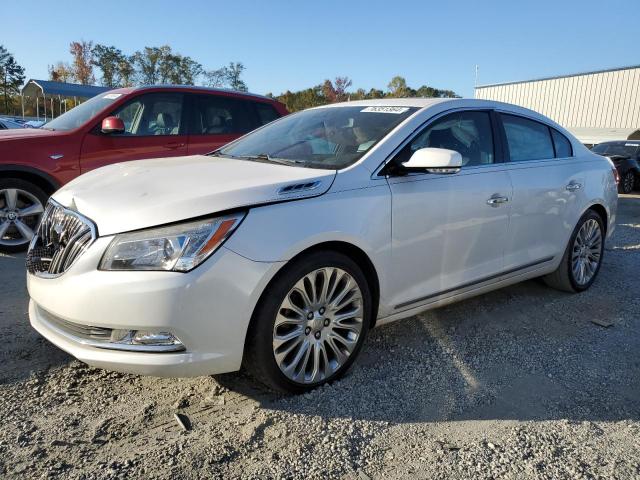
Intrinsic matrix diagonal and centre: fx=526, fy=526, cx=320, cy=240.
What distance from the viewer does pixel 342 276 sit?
2.87 meters

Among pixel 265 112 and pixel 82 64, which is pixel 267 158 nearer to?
pixel 265 112

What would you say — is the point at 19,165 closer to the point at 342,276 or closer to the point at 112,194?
the point at 112,194

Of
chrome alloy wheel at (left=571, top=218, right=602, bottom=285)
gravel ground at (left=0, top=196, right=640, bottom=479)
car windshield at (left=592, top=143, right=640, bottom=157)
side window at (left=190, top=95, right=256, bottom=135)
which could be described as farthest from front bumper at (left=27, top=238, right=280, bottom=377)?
car windshield at (left=592, top=143, right=640, bottom=157)

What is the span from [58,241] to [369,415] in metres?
1.84

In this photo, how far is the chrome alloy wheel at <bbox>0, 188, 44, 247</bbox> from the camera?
5340 mm

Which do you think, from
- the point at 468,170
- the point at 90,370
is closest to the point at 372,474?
the point at 90,370

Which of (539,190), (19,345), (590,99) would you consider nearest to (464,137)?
(539,190)

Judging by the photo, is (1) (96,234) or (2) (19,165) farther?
(2) (19,165)

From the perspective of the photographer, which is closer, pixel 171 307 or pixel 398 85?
pixel 171 307

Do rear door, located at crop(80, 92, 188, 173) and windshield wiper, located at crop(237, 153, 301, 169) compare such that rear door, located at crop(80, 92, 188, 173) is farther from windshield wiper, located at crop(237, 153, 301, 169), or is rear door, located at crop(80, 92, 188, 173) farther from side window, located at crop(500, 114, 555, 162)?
side window, located at crop(500, 114, 555, 162)

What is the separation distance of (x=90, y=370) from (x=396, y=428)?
174 centimetres

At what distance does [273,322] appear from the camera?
2.59 metres

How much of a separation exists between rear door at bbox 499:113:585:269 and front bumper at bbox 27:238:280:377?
220 cm

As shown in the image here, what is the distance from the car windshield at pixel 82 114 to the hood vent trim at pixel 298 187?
399 cm
